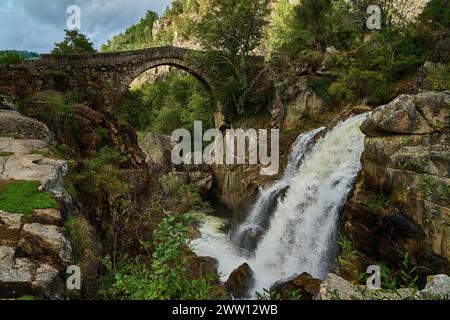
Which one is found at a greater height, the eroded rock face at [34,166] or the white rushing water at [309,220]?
the eroded rock face at [34,166]

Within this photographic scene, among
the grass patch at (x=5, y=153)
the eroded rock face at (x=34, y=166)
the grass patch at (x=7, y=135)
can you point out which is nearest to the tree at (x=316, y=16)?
the grass patch at (x=7, y=135)

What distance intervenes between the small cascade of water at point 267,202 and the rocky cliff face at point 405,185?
13.2 feet

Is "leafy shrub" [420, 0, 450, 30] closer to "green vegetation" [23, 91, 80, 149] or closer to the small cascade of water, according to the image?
the small cascade of water

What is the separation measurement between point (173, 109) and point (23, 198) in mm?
31203

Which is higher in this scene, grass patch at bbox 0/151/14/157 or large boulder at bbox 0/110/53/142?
large boulder at bbox 0/110/53/142

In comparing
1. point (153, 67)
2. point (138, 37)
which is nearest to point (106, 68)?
point (153, 67)

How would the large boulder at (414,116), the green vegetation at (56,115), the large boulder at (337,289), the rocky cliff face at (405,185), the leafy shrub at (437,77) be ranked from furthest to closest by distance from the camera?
1. the leafy shrub at (437,77)
2. the green vegetation at (56,115)
3. the large boulder at (414,116)
4. the rocky cliff face at (405,185)
5. the large boulder at (337,289)

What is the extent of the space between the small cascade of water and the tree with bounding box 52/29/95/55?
14.1 m

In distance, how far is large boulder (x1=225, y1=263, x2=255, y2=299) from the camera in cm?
1018

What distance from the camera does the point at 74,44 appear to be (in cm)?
2075

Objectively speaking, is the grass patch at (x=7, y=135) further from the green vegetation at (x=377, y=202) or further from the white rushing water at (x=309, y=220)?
the green vegetation at (x=377, y=202)

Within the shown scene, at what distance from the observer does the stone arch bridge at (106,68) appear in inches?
698

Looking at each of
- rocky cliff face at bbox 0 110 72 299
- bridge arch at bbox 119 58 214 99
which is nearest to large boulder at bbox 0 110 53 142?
rocky cliff face at bbox 0 110 72 299
